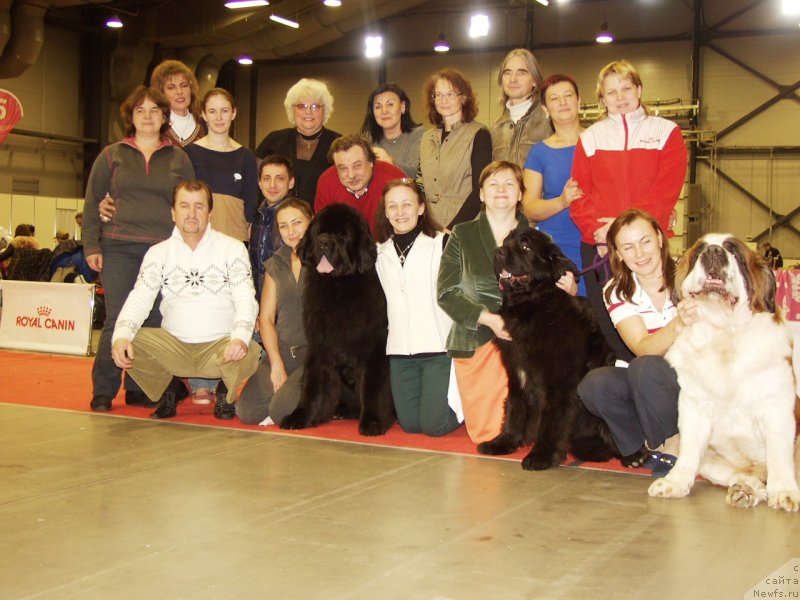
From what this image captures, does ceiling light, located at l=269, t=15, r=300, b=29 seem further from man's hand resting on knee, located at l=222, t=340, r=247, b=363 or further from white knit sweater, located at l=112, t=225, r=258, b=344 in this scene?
man's hand resting on knee, located at l=222, t=340, r=247, b=363

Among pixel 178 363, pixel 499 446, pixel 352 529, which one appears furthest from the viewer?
pixel 178 363

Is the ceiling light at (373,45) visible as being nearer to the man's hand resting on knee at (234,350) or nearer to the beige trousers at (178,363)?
the beige trousers at (178,363)

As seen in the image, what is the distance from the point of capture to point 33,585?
231 centimetres

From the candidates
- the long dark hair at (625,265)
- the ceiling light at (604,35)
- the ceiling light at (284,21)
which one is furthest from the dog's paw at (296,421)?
the ceiling light at (604,35)

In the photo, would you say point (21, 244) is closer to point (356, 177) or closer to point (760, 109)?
point (356, 177)

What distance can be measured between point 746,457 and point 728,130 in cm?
1520

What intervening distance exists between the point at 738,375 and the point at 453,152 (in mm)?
2488

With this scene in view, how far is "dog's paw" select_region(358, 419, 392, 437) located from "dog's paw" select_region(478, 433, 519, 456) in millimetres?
653

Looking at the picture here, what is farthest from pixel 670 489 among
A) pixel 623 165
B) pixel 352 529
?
pixel 623 165

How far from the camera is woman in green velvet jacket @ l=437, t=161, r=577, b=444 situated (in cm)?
421

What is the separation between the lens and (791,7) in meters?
15.6

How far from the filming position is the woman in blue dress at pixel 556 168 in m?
4.63

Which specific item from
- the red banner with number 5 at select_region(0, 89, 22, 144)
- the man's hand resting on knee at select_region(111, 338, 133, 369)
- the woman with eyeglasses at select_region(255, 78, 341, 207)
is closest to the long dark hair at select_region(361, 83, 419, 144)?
the woman with eyeglasses at select_region(255, 78, 341, 207)

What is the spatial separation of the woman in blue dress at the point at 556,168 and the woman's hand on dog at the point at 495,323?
757mm
